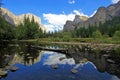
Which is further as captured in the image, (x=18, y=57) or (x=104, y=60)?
(x=18, y=57)

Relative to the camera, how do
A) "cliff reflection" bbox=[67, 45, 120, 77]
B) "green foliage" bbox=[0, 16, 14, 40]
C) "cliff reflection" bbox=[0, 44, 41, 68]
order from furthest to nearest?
"green foliage" bbox=[0, 16, 14, 40]
"cliff reflection" bbox=[0, 44, 41, 68]
"cliff reflection" bbox=[67, 45, 120, 77]

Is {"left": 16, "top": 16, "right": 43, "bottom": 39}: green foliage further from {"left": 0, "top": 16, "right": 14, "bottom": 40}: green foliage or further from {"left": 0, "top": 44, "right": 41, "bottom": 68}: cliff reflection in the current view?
{"left": 0, "top": 44, "right": 41, "bottom": 68}: cliff reflection

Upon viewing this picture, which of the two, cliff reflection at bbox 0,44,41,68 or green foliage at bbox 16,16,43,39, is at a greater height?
green foliage at bbox 16,16,43,39

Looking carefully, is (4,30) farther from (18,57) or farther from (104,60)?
(104,60)

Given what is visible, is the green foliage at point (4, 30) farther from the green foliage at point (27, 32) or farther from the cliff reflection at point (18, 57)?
the cliff reflection at point (18, 57)

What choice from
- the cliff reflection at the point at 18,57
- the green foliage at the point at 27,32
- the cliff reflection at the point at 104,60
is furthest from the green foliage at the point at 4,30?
the cliff reflection at the point at 104,60

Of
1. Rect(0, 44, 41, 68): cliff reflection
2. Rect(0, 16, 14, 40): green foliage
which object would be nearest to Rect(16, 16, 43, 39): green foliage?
Rect(0, 16, 14, 40): green foliage

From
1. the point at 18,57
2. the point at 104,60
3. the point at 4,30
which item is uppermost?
the point at 4,30

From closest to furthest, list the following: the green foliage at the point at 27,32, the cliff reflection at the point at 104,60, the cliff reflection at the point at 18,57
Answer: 1. the cliff reflection at the point at 104,60
2. the cliff reflection at the point at 18,57
3. the green foliage at the point at 27,32

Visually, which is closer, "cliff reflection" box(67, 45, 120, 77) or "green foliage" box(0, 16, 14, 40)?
"cliff reflection" box(67, 45, 120, 77)

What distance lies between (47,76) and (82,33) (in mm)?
156866

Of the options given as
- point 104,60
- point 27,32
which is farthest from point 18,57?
point 27,32

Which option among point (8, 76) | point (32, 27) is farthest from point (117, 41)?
point (8, 76)

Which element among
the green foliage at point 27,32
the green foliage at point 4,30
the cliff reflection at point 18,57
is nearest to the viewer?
the cliff reflection at point 18,57
